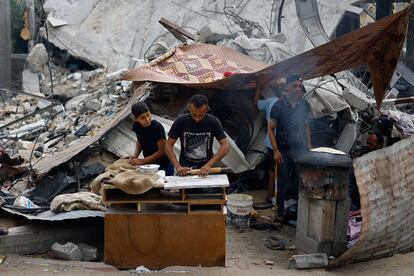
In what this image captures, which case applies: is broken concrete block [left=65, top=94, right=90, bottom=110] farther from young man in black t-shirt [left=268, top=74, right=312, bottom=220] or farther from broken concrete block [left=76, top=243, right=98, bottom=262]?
broken concrete block [left=76, top=243, right=98, bottom=262]

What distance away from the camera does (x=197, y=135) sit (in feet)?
22.5

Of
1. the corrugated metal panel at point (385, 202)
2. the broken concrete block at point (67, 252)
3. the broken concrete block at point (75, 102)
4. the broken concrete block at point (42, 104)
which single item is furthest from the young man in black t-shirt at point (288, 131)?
the broken concrete block at point (42, 104)

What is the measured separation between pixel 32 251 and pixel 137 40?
12.3 metres

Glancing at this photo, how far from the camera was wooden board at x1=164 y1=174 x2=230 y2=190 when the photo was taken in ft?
19.8

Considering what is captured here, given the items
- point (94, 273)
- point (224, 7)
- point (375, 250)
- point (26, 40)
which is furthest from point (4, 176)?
point (26, 40)

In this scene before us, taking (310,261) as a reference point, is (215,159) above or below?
above

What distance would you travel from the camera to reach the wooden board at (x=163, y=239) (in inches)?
241

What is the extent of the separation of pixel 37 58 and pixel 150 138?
12.0 m

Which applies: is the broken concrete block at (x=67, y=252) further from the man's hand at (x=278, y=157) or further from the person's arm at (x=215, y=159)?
the man's hand at (x=278, y=157)

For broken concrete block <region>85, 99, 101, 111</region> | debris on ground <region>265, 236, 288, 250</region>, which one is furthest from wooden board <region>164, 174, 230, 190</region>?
broken concrete block <region>85, 99, 101, 111</region>

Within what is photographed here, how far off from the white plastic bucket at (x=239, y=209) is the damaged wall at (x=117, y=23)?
9.76 m

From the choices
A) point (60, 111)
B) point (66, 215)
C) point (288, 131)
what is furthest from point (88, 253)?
point (60, 111)

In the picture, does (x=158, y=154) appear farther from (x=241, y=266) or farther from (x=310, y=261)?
(x=310, y=261)

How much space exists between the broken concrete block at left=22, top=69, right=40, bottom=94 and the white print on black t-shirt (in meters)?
11.8
